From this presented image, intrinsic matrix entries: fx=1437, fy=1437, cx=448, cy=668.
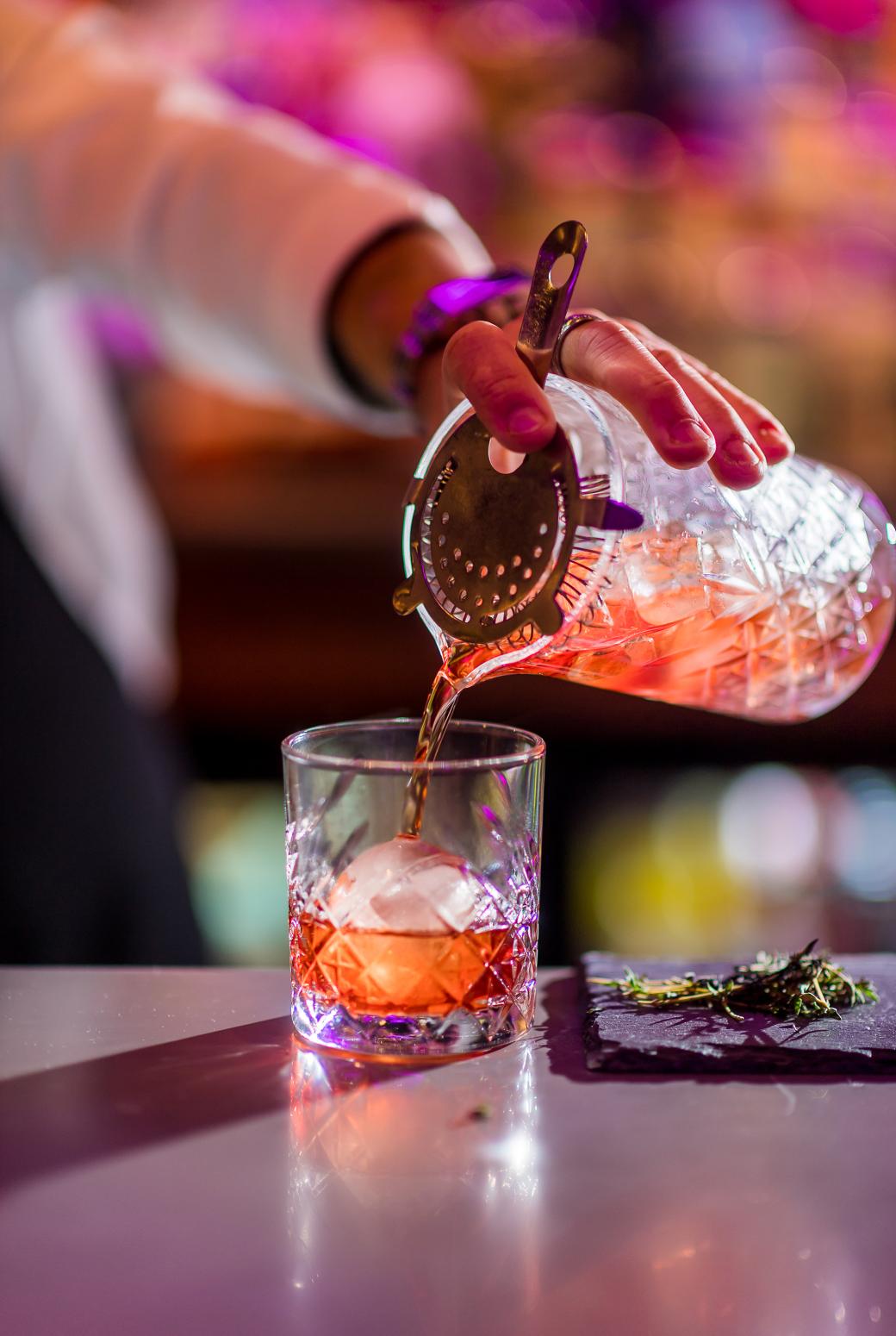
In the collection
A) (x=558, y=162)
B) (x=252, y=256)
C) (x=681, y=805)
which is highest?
(x=558, y=162)

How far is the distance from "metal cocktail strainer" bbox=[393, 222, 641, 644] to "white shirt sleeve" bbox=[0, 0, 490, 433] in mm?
556

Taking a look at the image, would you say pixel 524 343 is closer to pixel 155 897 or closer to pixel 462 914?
pixel 462 914

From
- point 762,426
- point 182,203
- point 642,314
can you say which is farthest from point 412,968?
point 642,314

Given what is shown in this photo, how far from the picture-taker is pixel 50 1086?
680 mm

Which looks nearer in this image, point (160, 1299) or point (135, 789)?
point (160, 1299)

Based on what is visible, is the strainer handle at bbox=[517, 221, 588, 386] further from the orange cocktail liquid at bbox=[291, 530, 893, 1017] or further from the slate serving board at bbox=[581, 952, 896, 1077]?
the slate serving board at bbox=[581, 952, 896, 1077]

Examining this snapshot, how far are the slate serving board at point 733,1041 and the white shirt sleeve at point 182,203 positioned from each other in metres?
0.66

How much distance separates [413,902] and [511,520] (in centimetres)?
19

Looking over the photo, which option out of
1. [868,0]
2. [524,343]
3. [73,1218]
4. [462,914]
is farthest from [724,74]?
[73,1218]

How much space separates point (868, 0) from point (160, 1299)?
2.35 m

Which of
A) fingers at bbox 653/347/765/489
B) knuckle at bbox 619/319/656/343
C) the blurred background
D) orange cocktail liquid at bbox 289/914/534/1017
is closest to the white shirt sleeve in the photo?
knuckle at bbox 619/319/656/343

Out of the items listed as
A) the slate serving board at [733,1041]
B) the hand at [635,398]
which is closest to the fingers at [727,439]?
the hand at [635,398]

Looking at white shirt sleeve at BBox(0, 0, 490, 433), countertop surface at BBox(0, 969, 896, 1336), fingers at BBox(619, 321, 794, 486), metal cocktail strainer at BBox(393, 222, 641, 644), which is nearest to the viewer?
countertop surface at BBox(0, 969, 896, 1336)

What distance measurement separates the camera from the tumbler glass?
0.69 meters
